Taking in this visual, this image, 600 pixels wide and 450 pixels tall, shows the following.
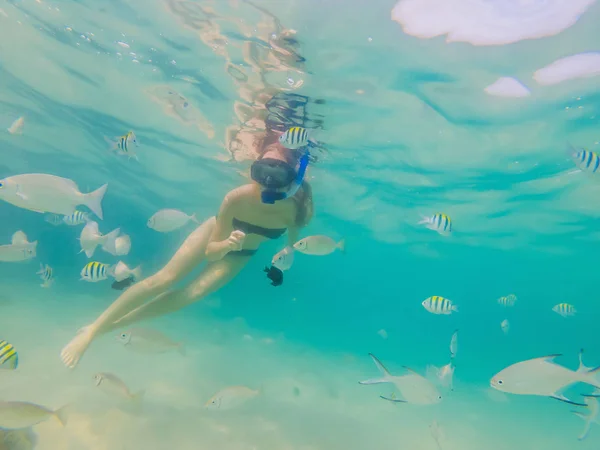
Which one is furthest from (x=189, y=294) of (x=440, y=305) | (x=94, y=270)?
(x=440, y=305)

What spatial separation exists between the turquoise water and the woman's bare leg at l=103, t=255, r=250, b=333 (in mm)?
2365

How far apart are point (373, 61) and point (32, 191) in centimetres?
895

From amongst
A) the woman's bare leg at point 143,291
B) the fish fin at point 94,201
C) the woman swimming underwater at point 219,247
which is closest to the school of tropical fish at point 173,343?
the fish fin at point 94,201

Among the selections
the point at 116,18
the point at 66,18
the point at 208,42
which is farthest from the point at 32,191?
the point at 66,18

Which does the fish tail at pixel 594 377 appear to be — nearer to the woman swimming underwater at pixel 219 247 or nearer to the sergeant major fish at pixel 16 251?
the woman swimming underwater at pixel 219 247

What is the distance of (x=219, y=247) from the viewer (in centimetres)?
695

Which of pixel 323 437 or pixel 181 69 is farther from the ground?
pixel 181 69

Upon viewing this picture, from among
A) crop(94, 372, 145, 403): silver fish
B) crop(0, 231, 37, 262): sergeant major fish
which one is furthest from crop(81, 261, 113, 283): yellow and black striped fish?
crop(94, 372, 145, 403): silver fish

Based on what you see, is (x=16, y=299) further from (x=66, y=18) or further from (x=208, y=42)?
(x=208, y=42)

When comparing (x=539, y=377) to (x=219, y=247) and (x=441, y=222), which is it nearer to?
(x=441, y=222)

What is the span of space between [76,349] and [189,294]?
2.46 metres

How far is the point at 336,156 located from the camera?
1730 centimetres

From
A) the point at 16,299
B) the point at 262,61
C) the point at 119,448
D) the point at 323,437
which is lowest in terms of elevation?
the point at 119,448

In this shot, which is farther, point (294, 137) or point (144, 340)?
point (144, 340)
